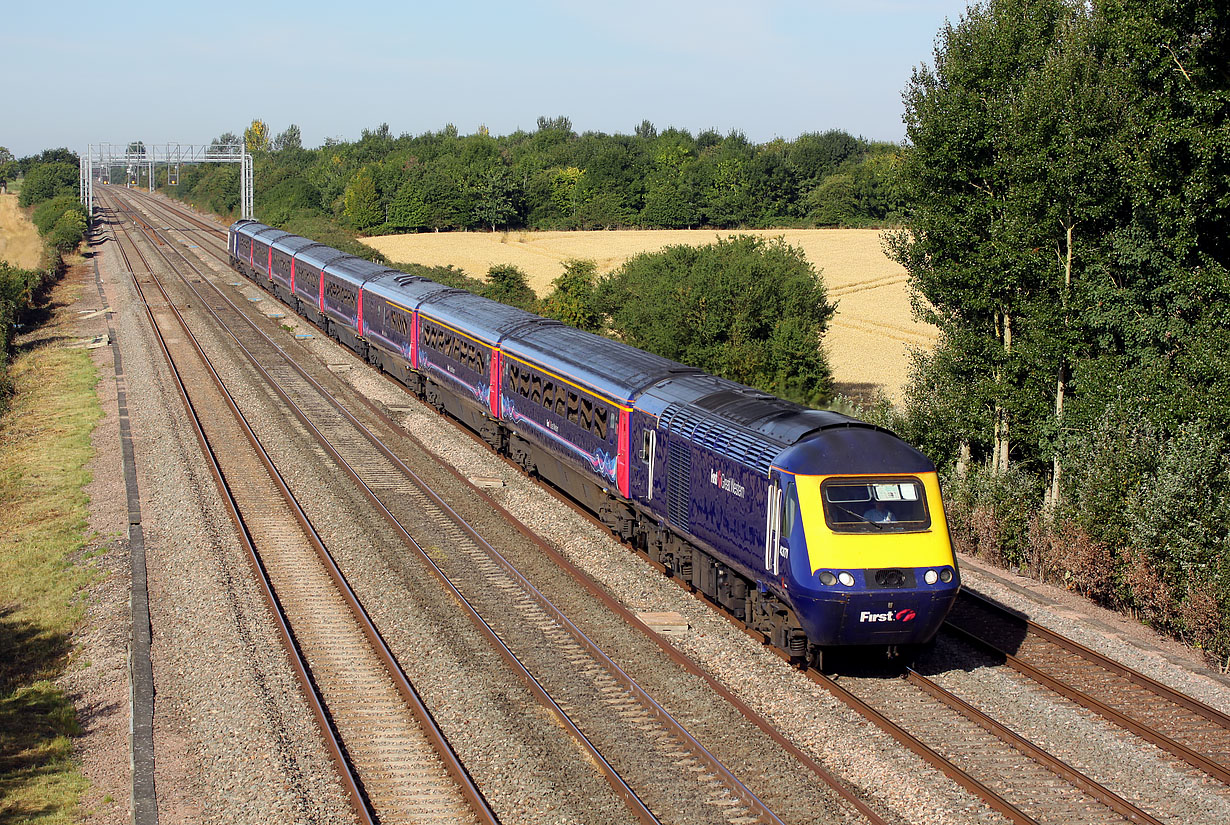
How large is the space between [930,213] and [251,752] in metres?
18.3

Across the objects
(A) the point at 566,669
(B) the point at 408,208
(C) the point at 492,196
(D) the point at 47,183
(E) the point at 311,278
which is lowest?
(A) the point at 566,669

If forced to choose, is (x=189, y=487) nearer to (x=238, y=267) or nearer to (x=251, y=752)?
(x=251, y=752)

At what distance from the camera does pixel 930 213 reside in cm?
2330

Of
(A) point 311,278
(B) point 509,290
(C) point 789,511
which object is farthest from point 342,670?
(B) point 509,290

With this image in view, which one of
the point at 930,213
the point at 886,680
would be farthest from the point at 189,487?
the point at 930,213

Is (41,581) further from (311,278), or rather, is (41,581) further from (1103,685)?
(311,278)

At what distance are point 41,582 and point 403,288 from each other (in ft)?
53.2

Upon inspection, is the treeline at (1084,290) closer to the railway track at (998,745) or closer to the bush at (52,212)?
the railway track at (998,745)

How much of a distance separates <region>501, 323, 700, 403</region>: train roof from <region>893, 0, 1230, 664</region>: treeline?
7178mm

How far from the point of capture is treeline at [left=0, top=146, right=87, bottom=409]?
39469 millimetres

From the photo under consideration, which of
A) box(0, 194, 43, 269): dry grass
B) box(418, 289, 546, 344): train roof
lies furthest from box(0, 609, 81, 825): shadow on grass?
box(0, 194, 43, 269): dry grass

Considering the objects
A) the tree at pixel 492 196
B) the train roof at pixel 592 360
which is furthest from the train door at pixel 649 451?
the tree at pixel 492 196

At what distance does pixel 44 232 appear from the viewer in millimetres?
77438

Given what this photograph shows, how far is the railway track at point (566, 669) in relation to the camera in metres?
10.4
